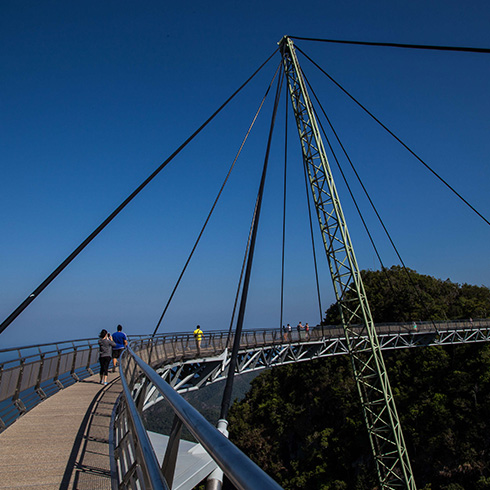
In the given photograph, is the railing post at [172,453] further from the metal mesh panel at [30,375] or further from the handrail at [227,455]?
the metal mesh panel at [30,375]

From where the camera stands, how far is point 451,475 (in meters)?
29.9

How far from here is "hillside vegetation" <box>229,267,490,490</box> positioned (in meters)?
32.0

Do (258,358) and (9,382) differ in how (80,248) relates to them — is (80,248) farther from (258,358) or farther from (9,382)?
(258,358)

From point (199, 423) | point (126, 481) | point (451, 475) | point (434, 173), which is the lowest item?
point (451, 475)

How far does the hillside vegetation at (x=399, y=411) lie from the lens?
32.0 m

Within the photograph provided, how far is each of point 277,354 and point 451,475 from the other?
19531 millimetres

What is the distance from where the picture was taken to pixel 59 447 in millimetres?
4328

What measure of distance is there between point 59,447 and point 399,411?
1575 inches

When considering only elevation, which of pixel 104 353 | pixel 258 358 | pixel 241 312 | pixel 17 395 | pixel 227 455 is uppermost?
pixel 241 312

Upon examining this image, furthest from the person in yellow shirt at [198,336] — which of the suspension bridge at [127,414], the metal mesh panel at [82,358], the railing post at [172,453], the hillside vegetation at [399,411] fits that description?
the hillside vegetation at [399,411]

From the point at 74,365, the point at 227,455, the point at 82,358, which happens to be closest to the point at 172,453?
the point at 227,455

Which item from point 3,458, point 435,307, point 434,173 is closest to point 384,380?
point 434,173

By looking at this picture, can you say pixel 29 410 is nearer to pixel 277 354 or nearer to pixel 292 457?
pixel 277 354

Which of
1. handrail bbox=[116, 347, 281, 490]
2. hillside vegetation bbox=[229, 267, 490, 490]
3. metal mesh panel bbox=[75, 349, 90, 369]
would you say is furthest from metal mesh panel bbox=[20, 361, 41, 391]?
hillside vegetation bbox=[229, 267, 490, 490]
